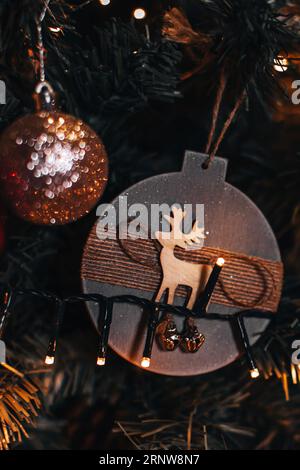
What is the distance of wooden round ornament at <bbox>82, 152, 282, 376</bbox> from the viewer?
53cm

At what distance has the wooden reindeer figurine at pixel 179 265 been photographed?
527 millimetres

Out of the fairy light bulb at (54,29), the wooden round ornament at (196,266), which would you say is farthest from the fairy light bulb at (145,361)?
the fairy light bulb at (54,29)

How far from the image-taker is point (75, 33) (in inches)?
19.6

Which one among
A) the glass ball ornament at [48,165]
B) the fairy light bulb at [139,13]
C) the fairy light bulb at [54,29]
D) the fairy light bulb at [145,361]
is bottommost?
the fairy light bulb at [145,361]

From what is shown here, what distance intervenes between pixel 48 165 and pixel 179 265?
0.15m

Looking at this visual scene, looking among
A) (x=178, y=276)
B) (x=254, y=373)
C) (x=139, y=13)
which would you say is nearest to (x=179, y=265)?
(x=178, y=276)

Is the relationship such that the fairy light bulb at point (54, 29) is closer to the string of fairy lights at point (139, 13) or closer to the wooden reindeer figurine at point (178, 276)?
the string of fairy lights at point (139, 13)

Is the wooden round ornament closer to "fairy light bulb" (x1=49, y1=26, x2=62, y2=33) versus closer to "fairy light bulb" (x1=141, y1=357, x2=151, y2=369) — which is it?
"fairy light bulb" (x1=141, y1=357, x2=151, y2=369)

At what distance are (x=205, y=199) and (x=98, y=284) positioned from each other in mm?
120

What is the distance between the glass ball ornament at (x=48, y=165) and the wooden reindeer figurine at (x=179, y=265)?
92 mm

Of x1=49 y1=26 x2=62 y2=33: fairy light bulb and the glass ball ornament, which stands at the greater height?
x1=49 y1=26 x2=62 y2=33: fairy light bulb

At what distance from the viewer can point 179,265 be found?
529mm

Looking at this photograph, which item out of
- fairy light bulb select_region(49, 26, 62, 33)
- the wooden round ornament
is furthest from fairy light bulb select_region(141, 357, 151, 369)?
fairy light bulb select_region(49, 26, 62, 33)

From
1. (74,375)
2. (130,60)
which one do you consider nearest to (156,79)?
(130,60)
